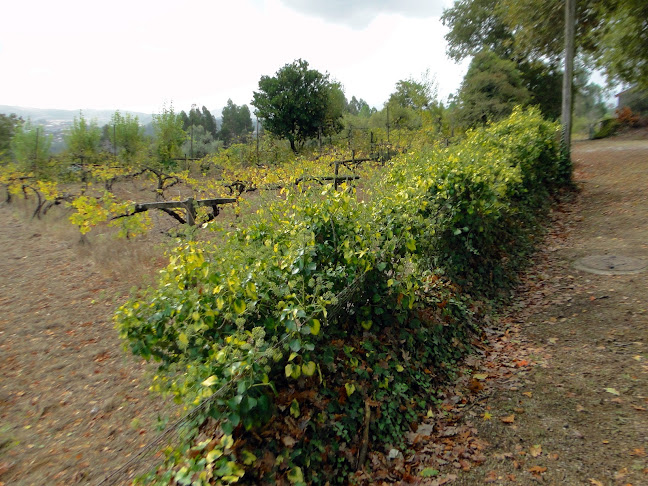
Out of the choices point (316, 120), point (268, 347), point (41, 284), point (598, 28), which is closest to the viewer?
point (268, 347)

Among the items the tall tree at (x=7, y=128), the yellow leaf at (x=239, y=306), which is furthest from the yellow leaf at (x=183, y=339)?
the tall tree at (x=7, y=128)

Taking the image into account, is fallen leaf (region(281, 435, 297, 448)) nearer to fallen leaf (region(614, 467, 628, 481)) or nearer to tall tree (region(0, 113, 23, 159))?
fallen leaf (region(614, 467, 628, 481))

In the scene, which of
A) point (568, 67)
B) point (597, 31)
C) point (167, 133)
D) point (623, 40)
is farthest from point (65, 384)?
point (167, 133)

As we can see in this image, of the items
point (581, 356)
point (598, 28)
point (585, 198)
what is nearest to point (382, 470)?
point (581, 356)

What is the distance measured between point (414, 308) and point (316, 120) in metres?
24.2

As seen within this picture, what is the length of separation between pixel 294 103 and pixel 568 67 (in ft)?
57.0

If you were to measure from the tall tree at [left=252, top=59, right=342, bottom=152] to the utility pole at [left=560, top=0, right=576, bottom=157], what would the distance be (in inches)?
651

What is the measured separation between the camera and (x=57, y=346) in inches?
197

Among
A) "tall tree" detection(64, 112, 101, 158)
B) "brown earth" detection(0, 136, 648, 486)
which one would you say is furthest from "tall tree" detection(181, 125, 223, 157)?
"brown earth" detection(0, 136, 648, 486)

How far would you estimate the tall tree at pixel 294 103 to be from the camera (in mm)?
26031

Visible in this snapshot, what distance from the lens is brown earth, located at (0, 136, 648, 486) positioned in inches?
109

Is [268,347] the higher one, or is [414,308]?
[268,347]

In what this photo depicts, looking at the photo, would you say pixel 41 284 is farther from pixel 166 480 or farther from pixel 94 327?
pixel 166 480

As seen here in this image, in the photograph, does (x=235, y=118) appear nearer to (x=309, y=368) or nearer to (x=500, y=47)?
(x=500, y=47)
